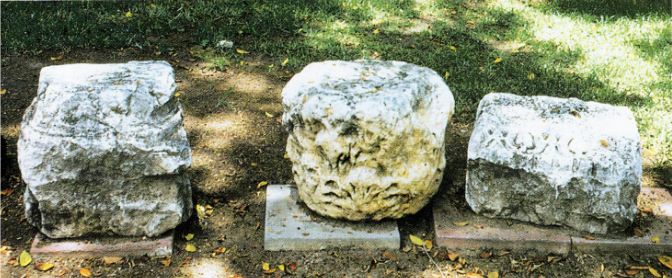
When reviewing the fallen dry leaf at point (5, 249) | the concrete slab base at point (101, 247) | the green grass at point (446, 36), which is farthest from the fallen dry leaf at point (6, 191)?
the green grass at point (446, 36)

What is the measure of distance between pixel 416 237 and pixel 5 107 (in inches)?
133

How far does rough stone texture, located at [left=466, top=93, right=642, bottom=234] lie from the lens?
9.89ft

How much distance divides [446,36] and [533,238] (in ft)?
10.1

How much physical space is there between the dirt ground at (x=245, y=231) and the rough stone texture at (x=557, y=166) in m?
0.25

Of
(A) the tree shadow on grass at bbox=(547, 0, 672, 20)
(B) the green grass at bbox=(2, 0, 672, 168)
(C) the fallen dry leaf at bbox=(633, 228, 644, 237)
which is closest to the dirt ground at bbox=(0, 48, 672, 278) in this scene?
(C) the fallen dry leaf at bbox=(633, 228, 644, 237)

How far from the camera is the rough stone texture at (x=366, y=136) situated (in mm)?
2838

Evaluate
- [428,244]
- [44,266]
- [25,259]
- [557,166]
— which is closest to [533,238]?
[557,166]

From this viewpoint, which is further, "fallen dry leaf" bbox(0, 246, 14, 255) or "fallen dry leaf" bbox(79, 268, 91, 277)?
"fallen dry leaf" bbox(0, 246, 14, 255)

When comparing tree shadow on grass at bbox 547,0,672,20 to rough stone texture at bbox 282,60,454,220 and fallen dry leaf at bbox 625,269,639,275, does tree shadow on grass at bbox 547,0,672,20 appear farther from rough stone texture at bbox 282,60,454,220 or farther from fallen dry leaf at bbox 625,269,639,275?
rough stone texture at bbox 282,60,454,220

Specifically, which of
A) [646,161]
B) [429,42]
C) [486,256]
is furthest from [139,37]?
[646,161]

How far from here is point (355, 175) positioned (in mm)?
2990

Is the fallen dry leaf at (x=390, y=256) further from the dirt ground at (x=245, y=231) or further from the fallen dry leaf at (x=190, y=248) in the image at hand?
the fallen dry leaf at (x=190, y=248)

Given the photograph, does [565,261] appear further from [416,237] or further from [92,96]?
[92,96]

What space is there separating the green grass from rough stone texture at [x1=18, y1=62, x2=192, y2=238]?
2.29 m
